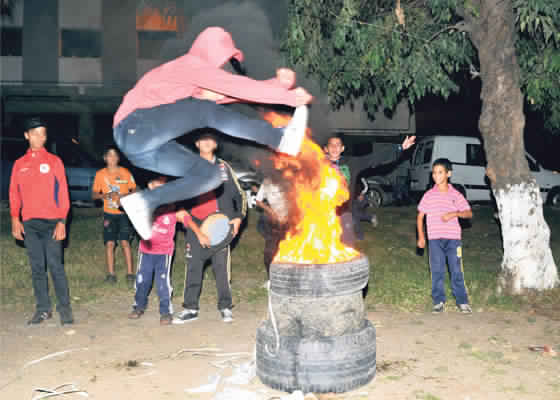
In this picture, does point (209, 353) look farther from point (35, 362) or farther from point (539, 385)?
point (539, 385)

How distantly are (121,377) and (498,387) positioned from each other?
2.94 meters

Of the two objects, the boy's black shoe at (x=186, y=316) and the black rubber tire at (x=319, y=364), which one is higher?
the black rubber tire at (x=319, y=364)

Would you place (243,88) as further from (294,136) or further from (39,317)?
(39,317)

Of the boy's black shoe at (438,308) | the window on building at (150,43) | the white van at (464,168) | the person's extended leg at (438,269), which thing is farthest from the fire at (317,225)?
the window on building at (150,43)

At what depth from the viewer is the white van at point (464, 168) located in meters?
16.6

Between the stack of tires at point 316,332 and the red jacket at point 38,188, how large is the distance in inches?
117

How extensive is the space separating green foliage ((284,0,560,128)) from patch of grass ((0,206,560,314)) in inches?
102

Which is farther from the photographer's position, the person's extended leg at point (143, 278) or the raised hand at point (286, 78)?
the person's extended leg at point (143, 278)

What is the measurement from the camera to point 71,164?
14195 mm

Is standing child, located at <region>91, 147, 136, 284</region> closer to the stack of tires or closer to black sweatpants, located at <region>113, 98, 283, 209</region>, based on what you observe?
black sweatpants, located at <region>113, 98, 283, 209</region>

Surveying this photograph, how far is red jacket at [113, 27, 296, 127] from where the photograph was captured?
13.4ft

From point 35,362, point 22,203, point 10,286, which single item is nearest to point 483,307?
point 35,362

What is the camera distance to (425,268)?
29.2ft

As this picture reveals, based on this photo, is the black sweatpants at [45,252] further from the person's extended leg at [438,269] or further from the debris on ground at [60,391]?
the person's extended leg at [438,269]
